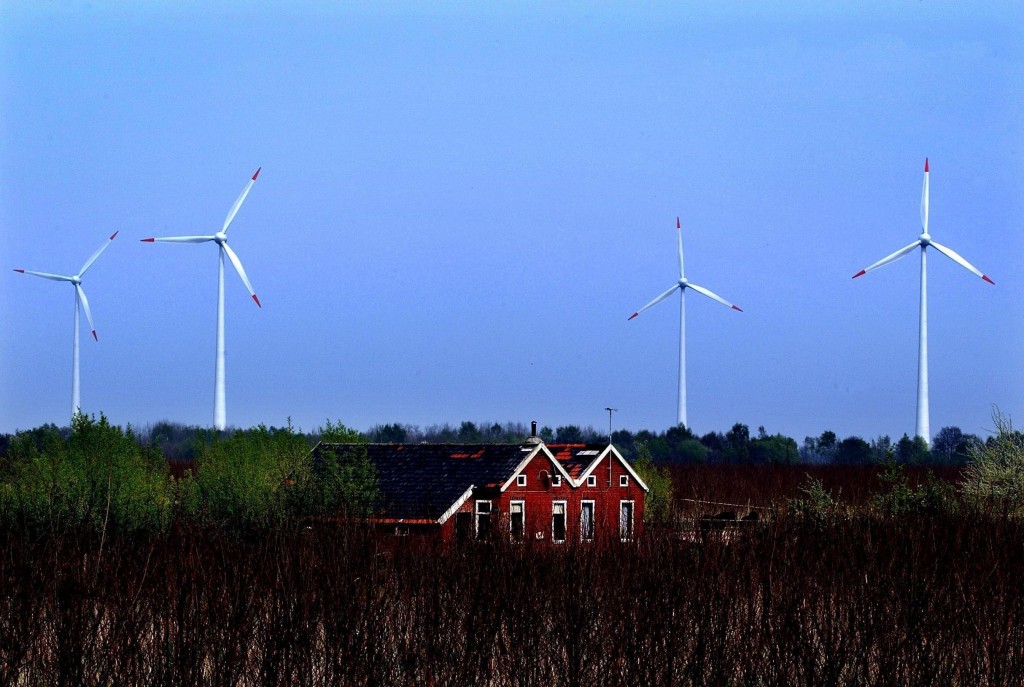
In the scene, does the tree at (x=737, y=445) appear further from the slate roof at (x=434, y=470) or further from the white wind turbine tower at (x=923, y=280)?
the slate roof at (x=434, y=470)

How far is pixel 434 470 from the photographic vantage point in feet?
146

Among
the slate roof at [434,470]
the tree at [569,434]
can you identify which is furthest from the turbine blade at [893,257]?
the tree at [569,434]

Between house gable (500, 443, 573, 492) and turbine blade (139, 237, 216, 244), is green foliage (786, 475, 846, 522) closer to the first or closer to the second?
house gable (500, 443, 573, 492)

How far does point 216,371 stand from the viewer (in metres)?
73.9

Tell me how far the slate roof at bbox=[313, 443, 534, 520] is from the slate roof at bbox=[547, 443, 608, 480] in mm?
4559

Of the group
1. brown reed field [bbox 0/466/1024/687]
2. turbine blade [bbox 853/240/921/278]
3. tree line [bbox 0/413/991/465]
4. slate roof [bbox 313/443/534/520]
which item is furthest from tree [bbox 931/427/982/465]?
brown reed field [bbox 0/466/1024/687]

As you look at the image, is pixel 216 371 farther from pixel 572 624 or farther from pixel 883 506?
pixel 572 624

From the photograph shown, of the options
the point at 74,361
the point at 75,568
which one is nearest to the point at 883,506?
the point at 75,568

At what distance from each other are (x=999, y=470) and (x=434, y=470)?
64.1 feet

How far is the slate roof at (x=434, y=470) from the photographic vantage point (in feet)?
140

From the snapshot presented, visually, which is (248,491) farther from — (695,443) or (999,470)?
(695,443)

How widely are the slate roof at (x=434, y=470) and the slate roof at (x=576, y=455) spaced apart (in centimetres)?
456

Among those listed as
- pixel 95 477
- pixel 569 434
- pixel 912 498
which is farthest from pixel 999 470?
pixel 569 434

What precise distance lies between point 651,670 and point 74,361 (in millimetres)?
73035
